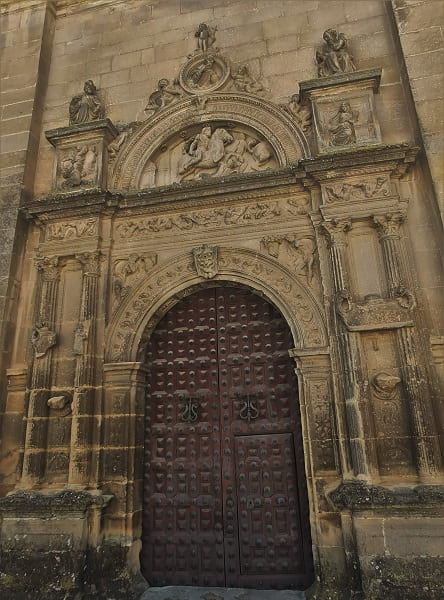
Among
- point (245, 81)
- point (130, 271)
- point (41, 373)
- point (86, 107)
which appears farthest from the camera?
point (86, 107)

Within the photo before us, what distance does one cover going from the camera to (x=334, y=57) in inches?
220

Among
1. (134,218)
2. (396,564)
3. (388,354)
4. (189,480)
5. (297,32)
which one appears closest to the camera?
(396,564)

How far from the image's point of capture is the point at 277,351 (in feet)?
16.4

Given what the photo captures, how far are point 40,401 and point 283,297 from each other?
2896 millimetres

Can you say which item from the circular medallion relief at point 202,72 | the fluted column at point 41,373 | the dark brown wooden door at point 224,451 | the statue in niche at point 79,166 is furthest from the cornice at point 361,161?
the fluted column at point 41,373

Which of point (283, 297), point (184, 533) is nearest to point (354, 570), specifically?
point (184, 533)

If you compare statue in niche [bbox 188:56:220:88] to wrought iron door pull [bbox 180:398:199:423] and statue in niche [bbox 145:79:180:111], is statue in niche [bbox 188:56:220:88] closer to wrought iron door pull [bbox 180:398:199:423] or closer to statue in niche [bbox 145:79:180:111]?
statue in niche [bbox 145:79:180:111]

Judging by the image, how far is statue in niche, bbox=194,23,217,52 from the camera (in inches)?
243

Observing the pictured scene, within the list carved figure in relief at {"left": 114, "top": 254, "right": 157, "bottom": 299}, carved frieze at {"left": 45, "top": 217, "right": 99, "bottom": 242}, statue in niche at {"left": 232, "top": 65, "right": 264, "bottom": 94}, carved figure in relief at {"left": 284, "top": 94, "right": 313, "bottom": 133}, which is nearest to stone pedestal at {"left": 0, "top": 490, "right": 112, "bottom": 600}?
carved figure in relief at {"left": 114, "top": 254, "right": 157, "bottom": 299}

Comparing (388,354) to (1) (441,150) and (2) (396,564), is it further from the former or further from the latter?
(1) (441,150)

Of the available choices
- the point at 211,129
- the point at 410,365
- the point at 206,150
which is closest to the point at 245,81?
the point at 211,129

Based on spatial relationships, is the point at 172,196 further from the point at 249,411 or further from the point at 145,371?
the point at 249,411

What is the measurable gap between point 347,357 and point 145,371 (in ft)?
7.38

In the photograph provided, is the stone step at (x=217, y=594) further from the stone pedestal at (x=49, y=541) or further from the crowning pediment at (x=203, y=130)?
the crowning pediment at (x=203, y=130)
